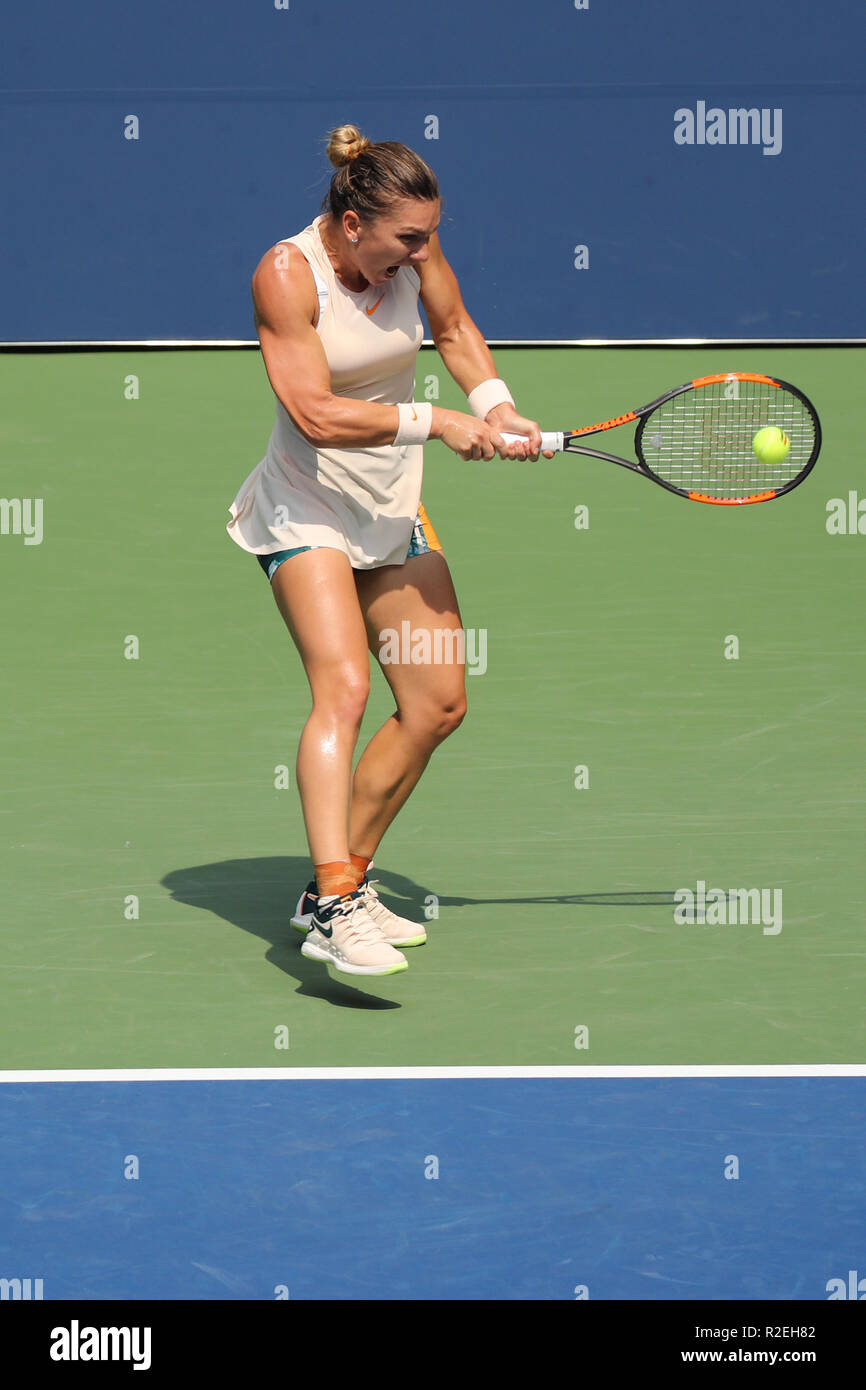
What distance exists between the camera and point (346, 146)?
4.66 m

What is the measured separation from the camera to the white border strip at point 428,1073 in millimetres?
4133

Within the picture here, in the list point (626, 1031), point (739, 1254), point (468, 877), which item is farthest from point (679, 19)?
point (739, 1254)

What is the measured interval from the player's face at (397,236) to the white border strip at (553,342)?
32.8 ft

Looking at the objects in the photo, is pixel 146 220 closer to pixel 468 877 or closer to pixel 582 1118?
pixel 468 877

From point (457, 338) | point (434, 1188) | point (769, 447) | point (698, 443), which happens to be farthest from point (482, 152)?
point (434, 1188)

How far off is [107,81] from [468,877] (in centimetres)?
1065

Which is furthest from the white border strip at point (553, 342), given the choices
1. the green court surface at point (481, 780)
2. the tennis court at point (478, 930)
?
the tennis court at point (478, 930)

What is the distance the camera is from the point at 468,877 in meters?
5.61

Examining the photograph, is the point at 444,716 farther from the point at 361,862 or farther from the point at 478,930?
the point at 478,930

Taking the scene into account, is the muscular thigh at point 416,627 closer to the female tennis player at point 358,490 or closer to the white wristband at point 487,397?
the female tennis player at point 358,490

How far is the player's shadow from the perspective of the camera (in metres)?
5.07

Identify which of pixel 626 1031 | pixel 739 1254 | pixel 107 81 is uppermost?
pixel 107 81

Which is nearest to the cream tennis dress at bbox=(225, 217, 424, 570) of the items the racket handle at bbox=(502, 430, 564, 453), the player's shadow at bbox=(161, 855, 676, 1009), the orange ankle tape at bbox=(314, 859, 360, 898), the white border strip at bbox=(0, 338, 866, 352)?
the racket handle at bbox=(502, 430, 564, 453)

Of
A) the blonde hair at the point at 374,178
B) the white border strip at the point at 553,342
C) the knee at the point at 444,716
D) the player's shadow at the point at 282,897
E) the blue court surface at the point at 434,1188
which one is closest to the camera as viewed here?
the blue court surface at the point at 434,1188
